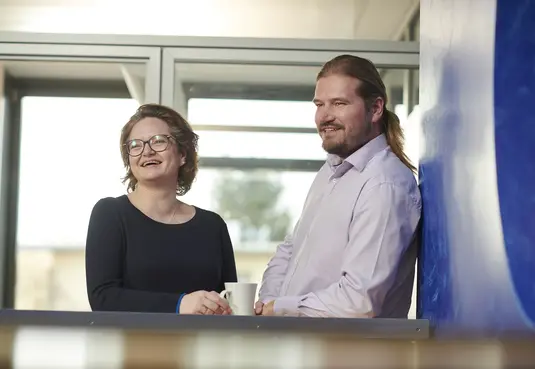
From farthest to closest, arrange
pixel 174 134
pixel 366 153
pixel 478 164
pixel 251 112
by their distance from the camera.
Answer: pixel 251 112
pixel 174 134
pixel 366 153
pixel 478 164

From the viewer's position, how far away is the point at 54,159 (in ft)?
14.8

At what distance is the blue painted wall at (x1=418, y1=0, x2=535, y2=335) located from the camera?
1.11 metres

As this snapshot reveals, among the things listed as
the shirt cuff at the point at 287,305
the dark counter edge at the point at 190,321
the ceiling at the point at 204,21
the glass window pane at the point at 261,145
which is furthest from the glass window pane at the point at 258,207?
the dark counter edge at the point at 190,321

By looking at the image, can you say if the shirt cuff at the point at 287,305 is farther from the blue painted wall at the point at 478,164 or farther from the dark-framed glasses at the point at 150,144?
the dark-framed glasses at the point at 150,144

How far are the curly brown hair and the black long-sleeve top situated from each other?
0.17m

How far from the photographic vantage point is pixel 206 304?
1728 mm

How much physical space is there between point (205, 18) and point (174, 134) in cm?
212

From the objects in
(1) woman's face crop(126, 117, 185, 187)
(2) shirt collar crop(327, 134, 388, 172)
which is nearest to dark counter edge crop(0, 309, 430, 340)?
(2) shirt collar crop(327, 134, 388, 172)

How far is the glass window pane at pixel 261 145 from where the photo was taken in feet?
14.9

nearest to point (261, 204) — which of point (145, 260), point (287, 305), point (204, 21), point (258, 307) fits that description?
point (204, 21)

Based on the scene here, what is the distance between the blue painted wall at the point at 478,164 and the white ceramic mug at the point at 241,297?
355 millimetres

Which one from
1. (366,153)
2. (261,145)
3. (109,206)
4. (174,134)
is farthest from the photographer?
(261,145)

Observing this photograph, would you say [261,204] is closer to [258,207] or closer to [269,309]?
[258,207]

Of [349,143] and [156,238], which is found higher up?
[349,143]
